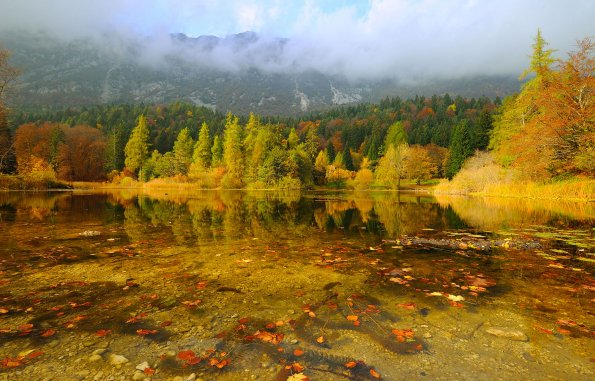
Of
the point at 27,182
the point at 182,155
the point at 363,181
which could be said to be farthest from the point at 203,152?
the point at 363,181

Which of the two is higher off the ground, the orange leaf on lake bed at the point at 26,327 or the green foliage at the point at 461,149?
the green foliage at the point at 461,149

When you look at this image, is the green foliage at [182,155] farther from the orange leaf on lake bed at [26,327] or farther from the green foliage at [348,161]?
the orange leaf on lake bed at [26,327]

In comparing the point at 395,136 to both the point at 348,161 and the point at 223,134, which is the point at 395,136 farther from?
the point at 223,134

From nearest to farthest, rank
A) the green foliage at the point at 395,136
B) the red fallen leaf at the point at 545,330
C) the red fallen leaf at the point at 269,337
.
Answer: the red fallen leaf at the point at 269,337 → the red fallen leaf at the point at 545,330 → the green foliage at the point at 395,136

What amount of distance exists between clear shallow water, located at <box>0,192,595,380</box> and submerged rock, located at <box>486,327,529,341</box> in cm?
2

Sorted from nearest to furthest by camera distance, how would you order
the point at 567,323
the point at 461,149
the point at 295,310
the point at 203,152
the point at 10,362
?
the point at 10,362
the point at 567,323
the point at 295,310
the point at 461,149
the point at 203,152

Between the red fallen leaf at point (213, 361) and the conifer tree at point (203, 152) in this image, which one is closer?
the red fallen leaf at point (213, 361)

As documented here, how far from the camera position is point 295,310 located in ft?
15.7

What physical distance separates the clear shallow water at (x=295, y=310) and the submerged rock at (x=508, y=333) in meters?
0.02

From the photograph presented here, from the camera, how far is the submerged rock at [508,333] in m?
4.02

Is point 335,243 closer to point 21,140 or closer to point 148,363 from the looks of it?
point 148,363

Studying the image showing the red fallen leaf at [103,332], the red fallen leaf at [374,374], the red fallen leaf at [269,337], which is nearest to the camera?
the red fallen leaf at [374,374]

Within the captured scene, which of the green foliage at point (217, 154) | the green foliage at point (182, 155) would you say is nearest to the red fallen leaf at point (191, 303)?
the green foliage at point (182, 155)

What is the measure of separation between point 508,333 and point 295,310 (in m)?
2.85
